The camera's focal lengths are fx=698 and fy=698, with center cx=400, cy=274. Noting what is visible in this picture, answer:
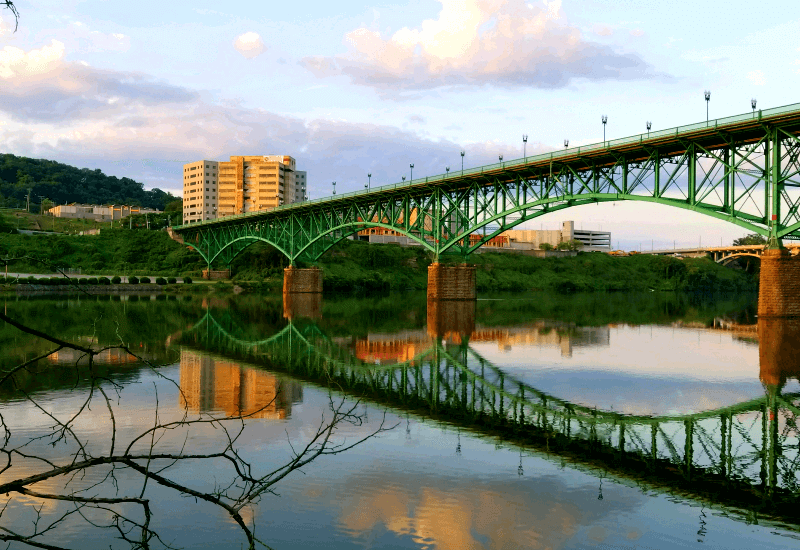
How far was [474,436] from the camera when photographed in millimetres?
16953

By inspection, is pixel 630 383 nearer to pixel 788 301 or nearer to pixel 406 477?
pixel 406 477

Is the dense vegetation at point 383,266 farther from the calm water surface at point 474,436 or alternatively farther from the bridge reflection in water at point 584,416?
the calm water surface at point 474,436

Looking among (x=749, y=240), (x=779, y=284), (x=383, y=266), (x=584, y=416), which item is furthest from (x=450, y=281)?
(x=749, y=240)

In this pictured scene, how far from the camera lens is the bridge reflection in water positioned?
13.7 meters

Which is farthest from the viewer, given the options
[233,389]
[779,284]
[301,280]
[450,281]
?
[301,280]

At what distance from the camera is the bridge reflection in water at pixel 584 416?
13.7 meters

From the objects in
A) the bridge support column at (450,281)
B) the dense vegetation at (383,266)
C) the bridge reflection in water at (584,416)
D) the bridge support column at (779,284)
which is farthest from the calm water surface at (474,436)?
the dense vegetation at (383,266)

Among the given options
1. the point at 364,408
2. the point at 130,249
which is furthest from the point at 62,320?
the point at 130,249

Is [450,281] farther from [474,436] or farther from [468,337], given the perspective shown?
[474,436]

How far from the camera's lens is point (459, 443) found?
16203mm

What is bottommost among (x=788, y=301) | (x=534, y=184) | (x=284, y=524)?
(x=284, y=524)

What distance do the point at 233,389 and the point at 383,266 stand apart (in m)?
119

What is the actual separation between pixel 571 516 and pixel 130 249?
145m

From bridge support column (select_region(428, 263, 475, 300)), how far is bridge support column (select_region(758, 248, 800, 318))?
3550cm
